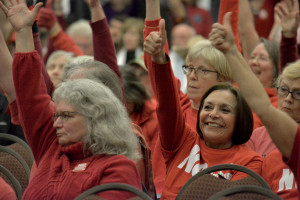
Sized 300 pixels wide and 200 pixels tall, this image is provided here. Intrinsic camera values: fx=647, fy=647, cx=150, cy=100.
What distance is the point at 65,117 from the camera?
3477 mm

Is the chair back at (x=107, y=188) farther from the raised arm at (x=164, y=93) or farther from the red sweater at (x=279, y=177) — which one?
the red sweater at (x=279, y=177)

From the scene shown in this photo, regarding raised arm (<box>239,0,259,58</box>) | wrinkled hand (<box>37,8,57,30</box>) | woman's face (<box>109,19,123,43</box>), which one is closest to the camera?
raised arm (<box>239,0,259,58</box>)

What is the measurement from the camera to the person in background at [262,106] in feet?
9.68

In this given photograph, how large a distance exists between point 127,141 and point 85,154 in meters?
0.24

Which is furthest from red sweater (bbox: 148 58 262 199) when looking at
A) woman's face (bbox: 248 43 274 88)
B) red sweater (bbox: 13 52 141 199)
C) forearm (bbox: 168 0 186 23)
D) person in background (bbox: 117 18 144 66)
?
forearm (bbox: 168 0 186 23)

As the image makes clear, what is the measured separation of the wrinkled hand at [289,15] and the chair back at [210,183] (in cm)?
166

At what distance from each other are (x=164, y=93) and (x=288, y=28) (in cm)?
151

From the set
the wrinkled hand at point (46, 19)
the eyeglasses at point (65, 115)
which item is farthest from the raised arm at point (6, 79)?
the wrinkled hand at point (46, 19)

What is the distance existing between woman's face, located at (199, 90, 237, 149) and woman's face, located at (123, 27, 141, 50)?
16.5 feet

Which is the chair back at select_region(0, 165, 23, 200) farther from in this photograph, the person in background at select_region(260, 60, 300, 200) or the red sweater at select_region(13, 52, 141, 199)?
the person in background at select_region(260, 60, 300, 200)

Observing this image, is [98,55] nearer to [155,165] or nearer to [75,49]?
[155,165]

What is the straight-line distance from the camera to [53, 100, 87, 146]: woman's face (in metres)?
3.46

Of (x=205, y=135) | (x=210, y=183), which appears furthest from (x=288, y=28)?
(x=210, y=183)

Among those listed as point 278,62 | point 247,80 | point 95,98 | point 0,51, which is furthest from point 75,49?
point 247,80
